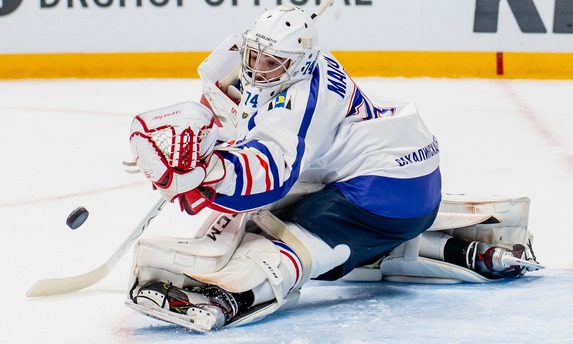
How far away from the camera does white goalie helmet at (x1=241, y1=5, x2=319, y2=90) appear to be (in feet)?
9.00

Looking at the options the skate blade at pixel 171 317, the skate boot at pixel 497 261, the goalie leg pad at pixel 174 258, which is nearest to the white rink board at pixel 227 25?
the skate boot at pixel 497 261

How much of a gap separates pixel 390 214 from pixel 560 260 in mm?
636

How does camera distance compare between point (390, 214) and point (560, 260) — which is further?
point (560, 260)

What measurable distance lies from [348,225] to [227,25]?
429cm

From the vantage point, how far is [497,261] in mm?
3004

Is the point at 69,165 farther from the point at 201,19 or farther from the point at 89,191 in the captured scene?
the point at 201,19

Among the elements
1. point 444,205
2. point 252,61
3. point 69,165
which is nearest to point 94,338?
point 252,61

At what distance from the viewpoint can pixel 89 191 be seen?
4.31 meters

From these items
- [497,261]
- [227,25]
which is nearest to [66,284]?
[497,261]

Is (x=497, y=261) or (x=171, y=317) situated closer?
(x=171, y=317)

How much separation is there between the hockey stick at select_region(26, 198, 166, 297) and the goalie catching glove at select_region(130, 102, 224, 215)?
1.77ft

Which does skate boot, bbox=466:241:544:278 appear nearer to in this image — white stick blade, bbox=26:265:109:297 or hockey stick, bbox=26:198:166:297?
hockey stick, bbox=26:198:166:297

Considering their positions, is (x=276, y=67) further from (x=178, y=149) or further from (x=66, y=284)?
(x=66, y=284)

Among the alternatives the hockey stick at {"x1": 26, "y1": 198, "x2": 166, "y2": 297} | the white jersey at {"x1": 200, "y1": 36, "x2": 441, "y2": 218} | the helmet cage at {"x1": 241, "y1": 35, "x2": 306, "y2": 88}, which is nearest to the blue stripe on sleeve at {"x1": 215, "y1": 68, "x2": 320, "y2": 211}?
the white jersey at {"x1": 200, "y1": 36, "x2": 441, "y2": 218}
